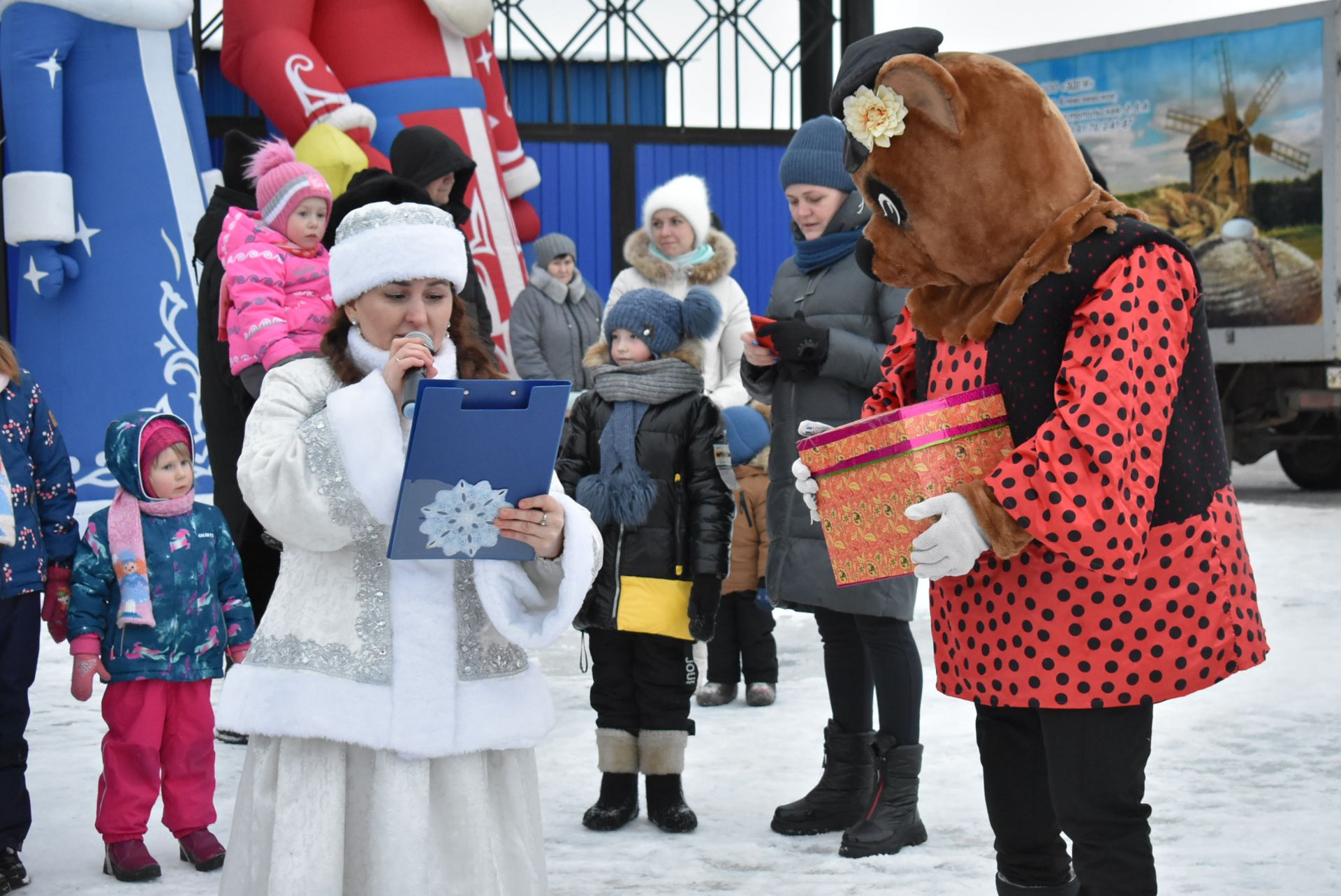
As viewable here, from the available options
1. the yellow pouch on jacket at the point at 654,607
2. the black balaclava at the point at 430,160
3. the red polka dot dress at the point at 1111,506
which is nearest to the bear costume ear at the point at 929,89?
the red polka dot dress at the point at 1111,506

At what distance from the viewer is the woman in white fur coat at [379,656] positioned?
2.15 metres

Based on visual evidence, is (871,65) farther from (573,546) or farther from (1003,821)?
(1003,821)

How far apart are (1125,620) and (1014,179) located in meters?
0.67

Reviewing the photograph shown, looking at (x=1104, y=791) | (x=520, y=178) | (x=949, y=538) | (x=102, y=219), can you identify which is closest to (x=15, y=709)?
(x=949, y=538)

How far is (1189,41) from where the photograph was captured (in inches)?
408

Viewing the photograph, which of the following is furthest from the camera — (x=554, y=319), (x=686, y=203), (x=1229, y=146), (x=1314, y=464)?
(x=1314, y=464)

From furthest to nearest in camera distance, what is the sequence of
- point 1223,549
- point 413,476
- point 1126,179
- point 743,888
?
point 1126,179 → point 743,888 → point 1223,549 → point 413,476

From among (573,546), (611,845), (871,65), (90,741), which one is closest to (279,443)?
(573,546)

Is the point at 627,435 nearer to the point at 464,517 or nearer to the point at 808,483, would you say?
the point at 808,483

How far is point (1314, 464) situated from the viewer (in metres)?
11.4

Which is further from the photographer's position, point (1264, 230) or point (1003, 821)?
point (1264, 230)

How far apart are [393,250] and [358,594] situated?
0.54m

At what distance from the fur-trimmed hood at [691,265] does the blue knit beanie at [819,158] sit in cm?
175

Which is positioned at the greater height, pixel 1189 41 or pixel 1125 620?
pixel 1189 41
